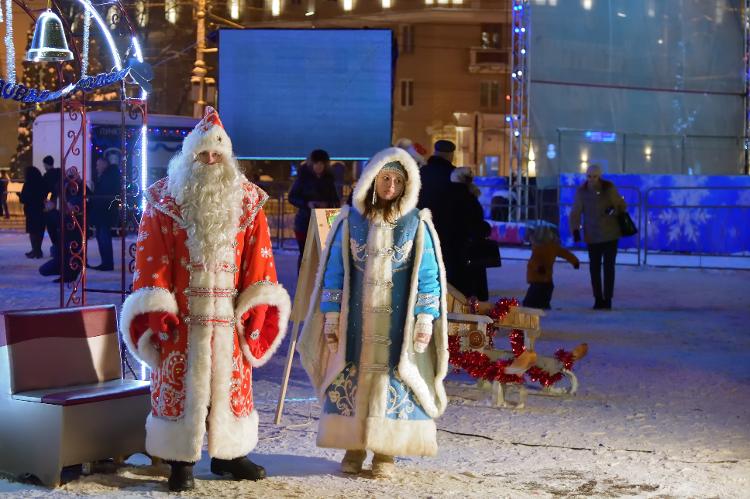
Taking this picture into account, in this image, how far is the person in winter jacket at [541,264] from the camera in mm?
14062

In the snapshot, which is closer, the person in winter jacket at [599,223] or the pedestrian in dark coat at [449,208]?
the pedestrian in dark coat at [449,208]

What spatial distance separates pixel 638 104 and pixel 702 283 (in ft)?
34.0

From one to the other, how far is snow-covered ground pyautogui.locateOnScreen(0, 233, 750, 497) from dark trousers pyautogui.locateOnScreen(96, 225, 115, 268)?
28.1 feet

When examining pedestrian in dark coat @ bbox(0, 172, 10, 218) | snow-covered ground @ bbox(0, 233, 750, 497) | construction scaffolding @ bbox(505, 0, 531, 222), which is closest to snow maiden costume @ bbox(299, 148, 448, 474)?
snow-covered ground @ bbox(0, 233, 750, 497)

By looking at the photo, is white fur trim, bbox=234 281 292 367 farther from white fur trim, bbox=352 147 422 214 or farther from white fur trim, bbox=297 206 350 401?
white fur trim, bbox=352 147 422 214

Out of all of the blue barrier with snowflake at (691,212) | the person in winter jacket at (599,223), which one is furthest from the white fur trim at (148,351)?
the blue barrier with snowflake at (691,212)

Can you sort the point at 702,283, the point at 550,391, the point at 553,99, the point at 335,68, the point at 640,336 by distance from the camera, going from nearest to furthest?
the point at 550,391 < the point at 640,336 < the point at 702,283 < the point at 335,68 < the point at 553,99

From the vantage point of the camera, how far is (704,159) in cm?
2903

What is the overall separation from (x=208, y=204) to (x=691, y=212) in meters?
19.7

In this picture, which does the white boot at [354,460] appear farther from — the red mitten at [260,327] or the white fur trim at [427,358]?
the red mitten at [260,327]

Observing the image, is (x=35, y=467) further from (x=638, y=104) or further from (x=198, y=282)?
(x=638, y=104)

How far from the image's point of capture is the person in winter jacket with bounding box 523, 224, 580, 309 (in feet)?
46.1

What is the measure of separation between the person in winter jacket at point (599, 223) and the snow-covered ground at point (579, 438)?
1508mm

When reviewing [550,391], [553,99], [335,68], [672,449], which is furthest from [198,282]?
[553,99]
